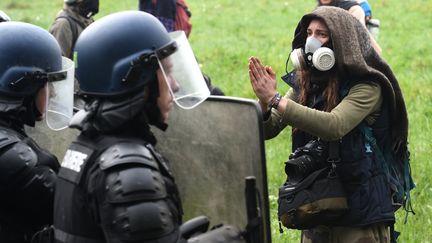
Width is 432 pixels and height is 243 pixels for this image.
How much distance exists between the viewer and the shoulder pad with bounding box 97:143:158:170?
8.64 feet

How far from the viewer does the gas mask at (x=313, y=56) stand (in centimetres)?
412

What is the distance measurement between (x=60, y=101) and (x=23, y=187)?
645 mm

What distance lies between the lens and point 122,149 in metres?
2.70

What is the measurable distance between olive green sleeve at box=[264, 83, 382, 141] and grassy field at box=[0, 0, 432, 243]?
7.17 feet

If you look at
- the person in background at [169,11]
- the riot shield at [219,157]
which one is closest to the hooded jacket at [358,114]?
the riot shield at [219,157]

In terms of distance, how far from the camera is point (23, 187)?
126 inches

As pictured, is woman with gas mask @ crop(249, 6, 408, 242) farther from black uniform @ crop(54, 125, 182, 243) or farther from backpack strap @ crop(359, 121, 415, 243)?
black uniform @ crop(54, 125, 182, 243)

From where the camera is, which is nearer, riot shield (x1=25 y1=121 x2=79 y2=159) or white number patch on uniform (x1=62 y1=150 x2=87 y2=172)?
white number patch on uniform (x1=62 y1=150 x2=87 y2=172)

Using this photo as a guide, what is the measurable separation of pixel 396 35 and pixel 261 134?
490 inches

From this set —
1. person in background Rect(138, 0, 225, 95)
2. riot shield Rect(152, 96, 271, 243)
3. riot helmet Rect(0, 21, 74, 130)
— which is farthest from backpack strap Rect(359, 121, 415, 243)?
person in background Rect(138, 0, 225, 95)

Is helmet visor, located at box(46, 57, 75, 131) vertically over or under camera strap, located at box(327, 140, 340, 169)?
over

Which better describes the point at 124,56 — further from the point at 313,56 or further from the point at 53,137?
the point at 313,56

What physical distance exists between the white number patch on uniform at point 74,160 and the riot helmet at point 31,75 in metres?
0.74

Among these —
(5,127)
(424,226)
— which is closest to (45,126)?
(5,127)
